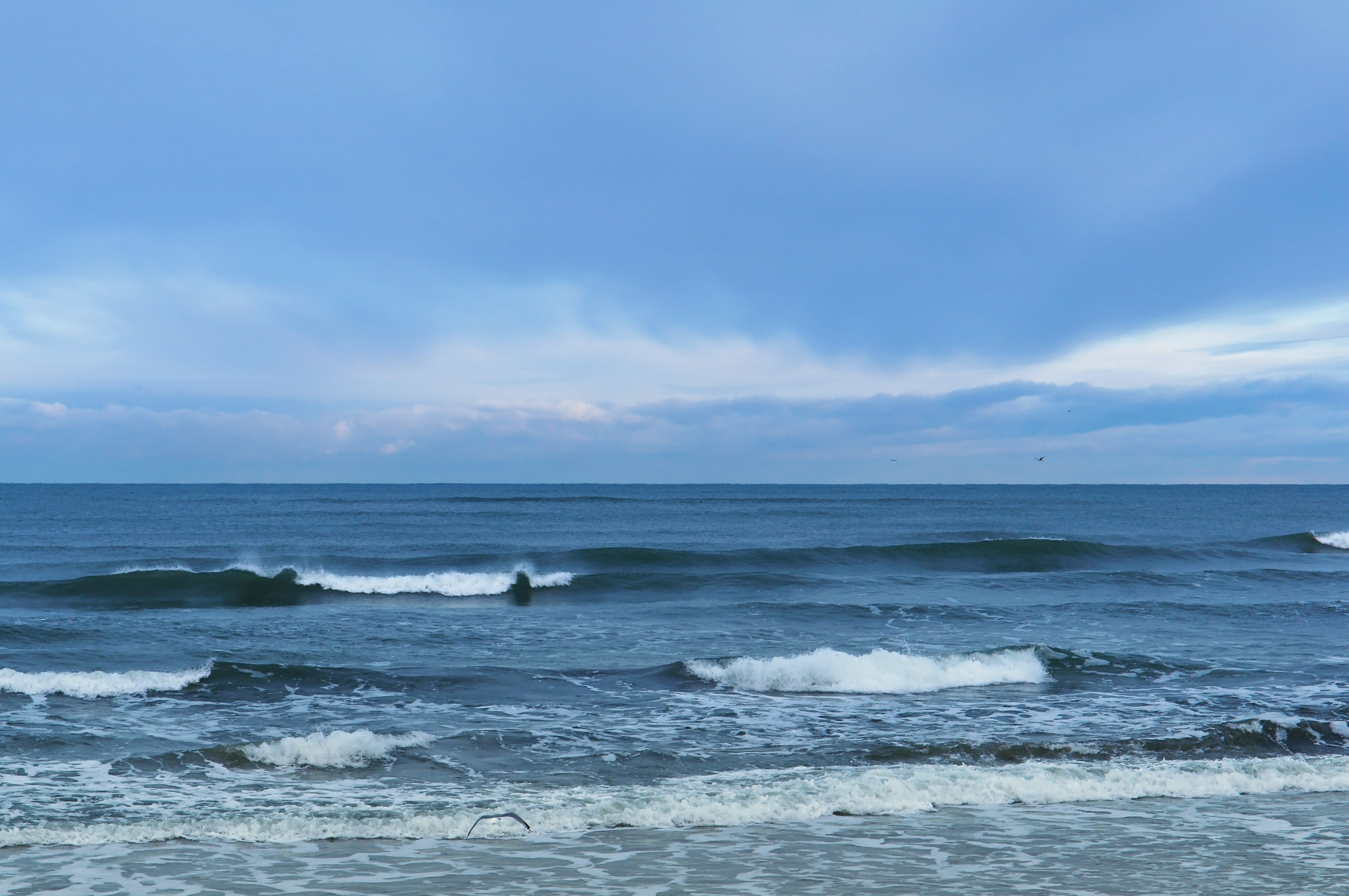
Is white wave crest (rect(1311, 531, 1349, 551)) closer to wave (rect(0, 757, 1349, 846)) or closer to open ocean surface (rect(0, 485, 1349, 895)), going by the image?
open ocean surface (rect(0, 485, 1349, 895))

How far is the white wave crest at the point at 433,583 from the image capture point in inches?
1131

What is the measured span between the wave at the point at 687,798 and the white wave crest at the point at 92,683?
171 inches

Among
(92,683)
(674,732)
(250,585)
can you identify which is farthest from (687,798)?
(250,585)

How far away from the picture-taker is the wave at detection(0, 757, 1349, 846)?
26.6ft

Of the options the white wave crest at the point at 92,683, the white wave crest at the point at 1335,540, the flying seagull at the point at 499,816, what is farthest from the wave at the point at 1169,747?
the white wave crest at the point at 1335,540

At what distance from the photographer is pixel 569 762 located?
1056 centimetres

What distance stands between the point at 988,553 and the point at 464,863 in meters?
34.5

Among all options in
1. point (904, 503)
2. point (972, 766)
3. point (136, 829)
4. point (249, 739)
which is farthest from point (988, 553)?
point (904, 503)

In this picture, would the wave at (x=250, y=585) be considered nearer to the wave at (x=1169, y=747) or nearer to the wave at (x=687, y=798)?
the wave at (x=687, y=798)

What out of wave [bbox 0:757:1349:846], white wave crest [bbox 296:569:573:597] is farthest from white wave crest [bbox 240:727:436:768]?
white wave crest [bbox 296:569:573:597]

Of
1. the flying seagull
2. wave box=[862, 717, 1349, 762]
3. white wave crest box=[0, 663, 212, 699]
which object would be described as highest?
the flying seagull

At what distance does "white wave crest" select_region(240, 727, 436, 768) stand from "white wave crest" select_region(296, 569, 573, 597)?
17719 millimetres

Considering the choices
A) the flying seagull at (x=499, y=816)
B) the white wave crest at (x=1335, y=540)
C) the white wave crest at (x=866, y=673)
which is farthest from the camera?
the white wave crest at (x=1335, y=540)

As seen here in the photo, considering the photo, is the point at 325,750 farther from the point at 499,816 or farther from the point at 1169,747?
the point at 1169,747
